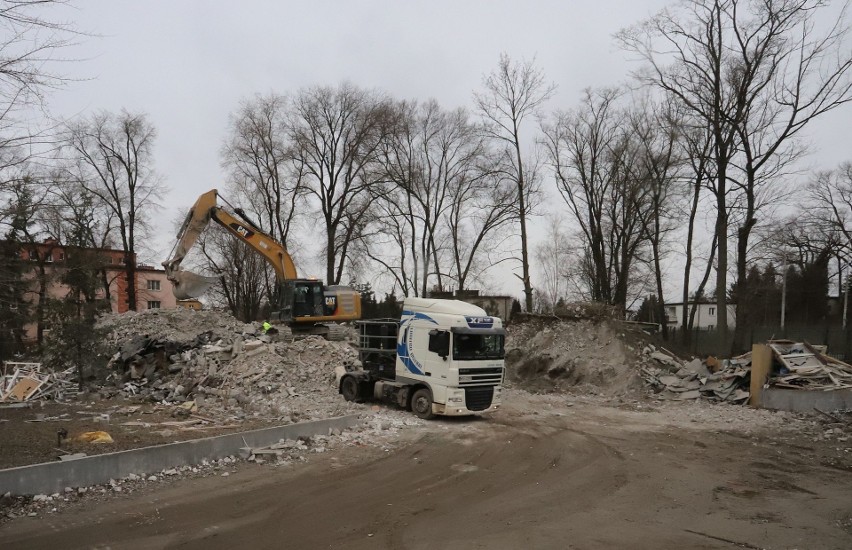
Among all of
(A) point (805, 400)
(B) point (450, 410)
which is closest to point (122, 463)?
(B) point (450, 410)

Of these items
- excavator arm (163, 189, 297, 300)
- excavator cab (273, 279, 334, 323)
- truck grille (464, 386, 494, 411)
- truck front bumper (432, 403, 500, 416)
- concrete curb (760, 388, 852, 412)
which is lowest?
concrete curb (760, 388, 852, 412)

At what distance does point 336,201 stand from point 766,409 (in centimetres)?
3155

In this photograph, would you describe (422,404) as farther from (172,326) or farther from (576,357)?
(172,326)

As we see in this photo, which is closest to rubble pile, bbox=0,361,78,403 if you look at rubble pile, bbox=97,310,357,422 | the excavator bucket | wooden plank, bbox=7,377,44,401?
wooden plank, bbox=7,377,44,401

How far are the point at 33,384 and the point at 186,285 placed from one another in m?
5.60

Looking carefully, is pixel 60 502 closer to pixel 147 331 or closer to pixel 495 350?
pixel 495 350

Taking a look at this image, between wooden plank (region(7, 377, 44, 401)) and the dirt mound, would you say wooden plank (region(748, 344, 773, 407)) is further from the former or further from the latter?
wooden plank (region(7, 377, 44, 401))

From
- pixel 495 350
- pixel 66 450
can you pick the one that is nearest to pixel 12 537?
pixel 66 450

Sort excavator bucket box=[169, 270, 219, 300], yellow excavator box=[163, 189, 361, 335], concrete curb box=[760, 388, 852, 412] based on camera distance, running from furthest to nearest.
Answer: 1. yellow excavator box=[163, 189, 361, 335]
2. excavator bucket box=[169, 270, 219, 300]
3. concrete curb box=[760, 388, 852, 412]

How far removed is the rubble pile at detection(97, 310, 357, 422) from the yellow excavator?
1.83 metres

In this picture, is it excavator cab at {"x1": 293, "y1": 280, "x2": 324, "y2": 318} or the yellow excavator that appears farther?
excavator cab at {"x1": 293, "y1": 280, "x2": 324, "y2": 318}

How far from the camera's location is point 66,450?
31.2 feet

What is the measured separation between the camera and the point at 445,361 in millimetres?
15242

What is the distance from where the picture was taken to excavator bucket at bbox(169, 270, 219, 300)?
2169 centimetres
